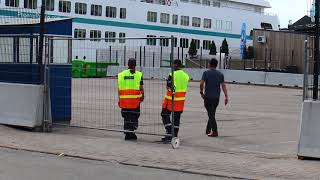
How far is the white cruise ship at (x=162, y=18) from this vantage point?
78875 mm

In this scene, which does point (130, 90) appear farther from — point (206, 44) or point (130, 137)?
point (206, 44)

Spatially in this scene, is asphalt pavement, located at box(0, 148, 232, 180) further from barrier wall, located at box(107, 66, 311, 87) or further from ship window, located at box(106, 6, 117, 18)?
ship window, located at box(106, 6, 117, 18)

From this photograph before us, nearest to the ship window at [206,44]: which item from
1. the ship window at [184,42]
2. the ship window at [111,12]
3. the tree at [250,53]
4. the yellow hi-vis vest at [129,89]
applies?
the ship window at [184,42]

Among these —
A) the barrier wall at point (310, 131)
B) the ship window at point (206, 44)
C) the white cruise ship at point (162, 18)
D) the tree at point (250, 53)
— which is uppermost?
the white cruise ship at point (162, 18)

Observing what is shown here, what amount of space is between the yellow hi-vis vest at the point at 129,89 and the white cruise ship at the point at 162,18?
50594mm

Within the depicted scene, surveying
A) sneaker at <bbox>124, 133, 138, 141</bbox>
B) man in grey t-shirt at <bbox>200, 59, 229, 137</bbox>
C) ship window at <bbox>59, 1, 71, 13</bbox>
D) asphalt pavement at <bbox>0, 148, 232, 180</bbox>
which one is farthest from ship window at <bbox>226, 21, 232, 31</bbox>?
asphalt pavement at <bbox>0, 148, 232, 180</bbox>

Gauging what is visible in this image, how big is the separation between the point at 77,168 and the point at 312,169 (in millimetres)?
3824

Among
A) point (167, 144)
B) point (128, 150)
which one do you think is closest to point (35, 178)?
point (128, 150)

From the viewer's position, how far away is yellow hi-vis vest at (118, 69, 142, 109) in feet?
40.2

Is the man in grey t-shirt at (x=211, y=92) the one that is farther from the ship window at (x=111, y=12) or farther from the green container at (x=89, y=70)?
the ship window at (x=111, y=12)

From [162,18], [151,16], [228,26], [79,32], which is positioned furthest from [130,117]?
[228,26]

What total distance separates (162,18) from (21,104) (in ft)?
259

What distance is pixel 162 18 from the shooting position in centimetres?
9150

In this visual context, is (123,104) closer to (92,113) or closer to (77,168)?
(77,168)
